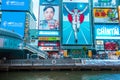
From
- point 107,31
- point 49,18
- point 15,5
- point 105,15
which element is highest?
point 15,5

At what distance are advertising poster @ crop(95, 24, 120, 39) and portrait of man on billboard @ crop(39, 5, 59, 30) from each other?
72.1 ft

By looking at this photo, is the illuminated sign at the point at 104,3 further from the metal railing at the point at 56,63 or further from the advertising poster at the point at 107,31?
the metal railing at the point at 56,63

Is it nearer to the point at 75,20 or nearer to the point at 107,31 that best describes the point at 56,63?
the point at 75,20

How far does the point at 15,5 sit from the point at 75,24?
41.1 meters

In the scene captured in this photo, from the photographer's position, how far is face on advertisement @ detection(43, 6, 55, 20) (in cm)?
14425

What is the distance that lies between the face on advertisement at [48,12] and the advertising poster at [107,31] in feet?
81.6

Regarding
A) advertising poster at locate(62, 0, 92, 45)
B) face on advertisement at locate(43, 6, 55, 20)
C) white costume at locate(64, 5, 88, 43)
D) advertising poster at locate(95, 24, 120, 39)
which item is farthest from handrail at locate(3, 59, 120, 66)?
face on advertisement at locate(43, 6, 55, 20)

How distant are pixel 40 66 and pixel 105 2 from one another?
88.4m

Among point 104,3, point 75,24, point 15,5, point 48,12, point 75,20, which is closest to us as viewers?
point 48,12

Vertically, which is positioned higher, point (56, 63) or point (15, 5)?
point (15, 5)

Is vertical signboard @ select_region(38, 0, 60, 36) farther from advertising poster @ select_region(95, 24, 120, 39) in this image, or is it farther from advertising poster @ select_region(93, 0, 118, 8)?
advertising poster @ select_region(95, 24, 120, 39)

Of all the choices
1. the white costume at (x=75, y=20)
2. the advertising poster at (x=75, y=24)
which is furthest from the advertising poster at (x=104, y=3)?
Result: the white costume at (x=75, y=20)

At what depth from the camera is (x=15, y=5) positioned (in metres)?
162

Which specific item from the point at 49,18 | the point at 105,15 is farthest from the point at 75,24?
the point at 105,15
